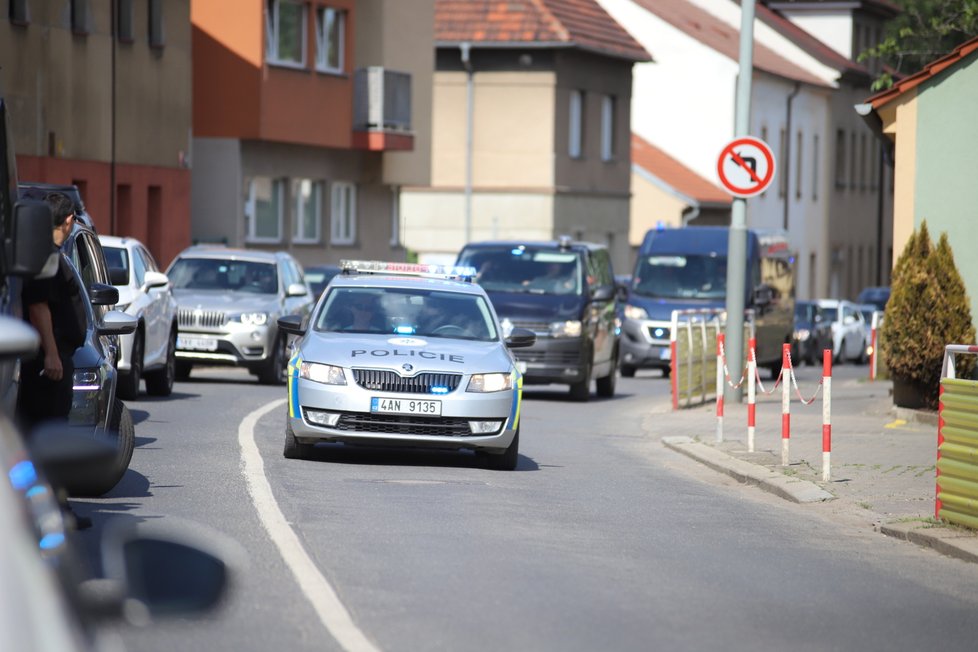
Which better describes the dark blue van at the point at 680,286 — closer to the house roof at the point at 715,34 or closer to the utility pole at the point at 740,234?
the utility pole at the point at 740,234

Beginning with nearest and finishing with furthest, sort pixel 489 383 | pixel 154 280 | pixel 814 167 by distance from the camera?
1. pixel 489 383
2. pixel 154 280
3. pixel 814 167

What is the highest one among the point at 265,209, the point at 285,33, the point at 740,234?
the point at 285,33

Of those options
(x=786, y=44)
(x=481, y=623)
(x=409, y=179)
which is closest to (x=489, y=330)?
(x=481, y=623)

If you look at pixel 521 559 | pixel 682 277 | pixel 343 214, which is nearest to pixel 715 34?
pixel 343 214

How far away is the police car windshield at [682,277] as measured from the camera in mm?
34219

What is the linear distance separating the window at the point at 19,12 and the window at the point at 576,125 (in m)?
26.4

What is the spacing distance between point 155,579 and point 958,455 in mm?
9243

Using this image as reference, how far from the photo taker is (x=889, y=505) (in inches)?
527

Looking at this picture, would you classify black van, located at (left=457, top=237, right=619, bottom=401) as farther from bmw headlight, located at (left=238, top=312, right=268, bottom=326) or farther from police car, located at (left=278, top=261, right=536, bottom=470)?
police car, located at (left=278, top=261, right=536, bottom=470)

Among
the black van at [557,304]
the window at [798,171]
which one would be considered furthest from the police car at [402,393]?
the window at [798,171]

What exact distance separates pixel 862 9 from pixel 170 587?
7673 cm

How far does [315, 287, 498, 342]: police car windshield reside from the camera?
1571 cm

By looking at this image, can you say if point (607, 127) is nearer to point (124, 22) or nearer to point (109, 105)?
point (124, 22)

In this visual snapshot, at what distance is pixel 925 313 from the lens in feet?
68.0
